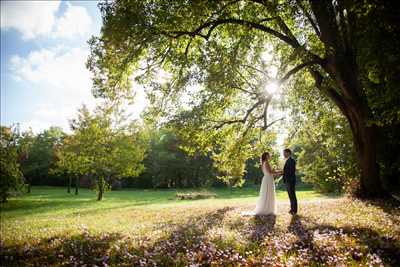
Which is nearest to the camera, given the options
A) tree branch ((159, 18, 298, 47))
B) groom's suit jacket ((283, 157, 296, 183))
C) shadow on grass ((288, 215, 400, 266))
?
shadow on grass ((288, 215, 400, 266))

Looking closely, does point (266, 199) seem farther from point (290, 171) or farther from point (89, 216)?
point (89, 216)

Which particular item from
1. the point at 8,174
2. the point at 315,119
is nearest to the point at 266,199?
the point at 315,119

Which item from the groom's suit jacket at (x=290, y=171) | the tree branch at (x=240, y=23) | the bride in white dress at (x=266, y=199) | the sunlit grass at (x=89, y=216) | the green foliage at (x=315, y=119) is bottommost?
the sunlit grass at (x=89, y=216)

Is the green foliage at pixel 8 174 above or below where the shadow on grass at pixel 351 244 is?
above

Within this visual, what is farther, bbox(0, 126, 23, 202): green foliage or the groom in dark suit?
bbox(0, 126, 23, 202): green foliage

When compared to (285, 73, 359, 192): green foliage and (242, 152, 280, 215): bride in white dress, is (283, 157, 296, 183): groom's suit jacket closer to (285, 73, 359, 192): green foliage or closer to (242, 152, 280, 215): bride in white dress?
(242, 152, 280, 215): bride in white dress

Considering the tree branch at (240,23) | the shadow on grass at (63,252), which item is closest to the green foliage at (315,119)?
the tree branch at (240,23)

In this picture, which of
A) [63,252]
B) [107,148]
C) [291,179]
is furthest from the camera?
[107,148]

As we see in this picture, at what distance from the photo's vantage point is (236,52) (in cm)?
1617

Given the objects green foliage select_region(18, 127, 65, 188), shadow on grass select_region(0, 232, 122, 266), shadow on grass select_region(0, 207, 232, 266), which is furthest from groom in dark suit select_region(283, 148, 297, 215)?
green foliage select_region(18, 127, 65, 188)

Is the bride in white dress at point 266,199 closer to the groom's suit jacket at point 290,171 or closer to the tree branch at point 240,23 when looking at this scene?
the groom's suit jacket at point 290,171

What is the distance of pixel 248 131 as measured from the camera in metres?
20.3

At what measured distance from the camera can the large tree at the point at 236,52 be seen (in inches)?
558

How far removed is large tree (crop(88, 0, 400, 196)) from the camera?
1417 centimetres
